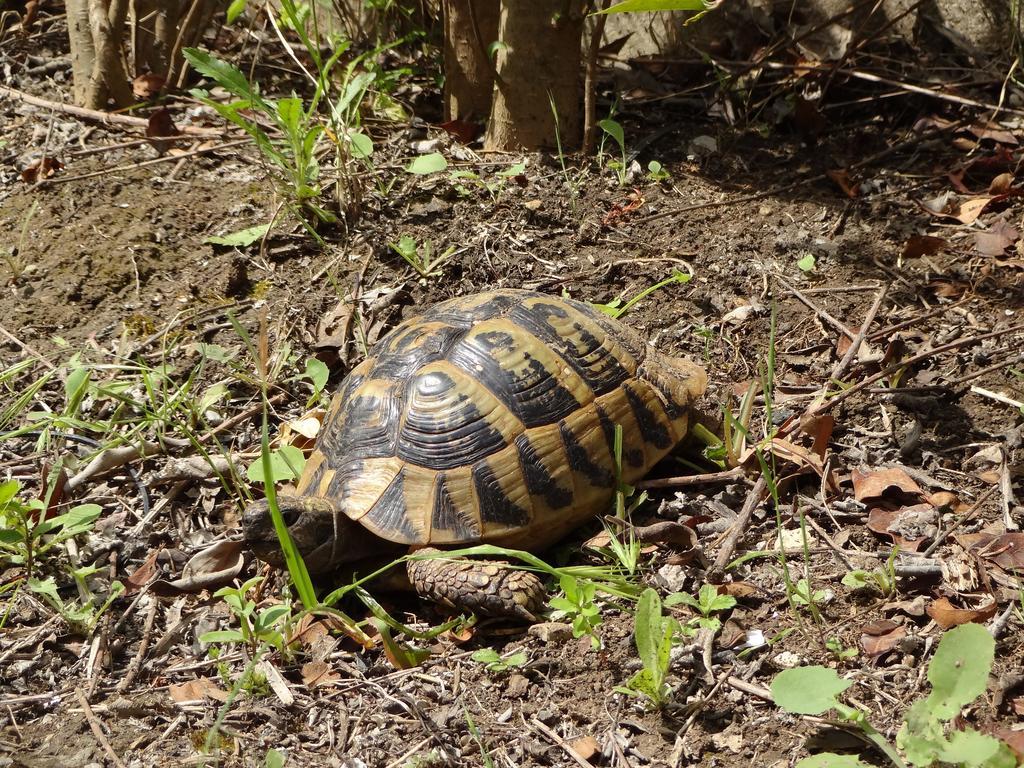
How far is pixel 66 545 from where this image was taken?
321 centimetres

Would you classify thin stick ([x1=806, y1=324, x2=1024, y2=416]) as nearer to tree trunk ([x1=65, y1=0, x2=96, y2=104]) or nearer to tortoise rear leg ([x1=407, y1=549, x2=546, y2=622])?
tortoise rear leg ([x1=407, y1=549, x2=546, y2=622])

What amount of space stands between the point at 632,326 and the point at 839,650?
1835 mm

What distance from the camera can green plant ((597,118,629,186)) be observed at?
473 cm

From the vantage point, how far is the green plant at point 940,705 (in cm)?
195

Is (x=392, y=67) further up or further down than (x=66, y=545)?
further up

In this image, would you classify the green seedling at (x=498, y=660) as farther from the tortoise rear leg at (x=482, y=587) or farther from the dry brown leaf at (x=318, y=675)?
the dry brown leaf at (x=318, y=675)

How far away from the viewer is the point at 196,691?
2717mm

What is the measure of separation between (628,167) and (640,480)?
6.93ft

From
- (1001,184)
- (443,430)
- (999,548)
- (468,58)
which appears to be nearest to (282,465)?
(443,430)

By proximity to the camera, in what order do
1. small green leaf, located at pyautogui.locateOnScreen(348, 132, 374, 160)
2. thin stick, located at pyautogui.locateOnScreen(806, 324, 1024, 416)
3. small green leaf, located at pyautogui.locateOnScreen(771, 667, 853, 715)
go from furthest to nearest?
small green leaf, located at pyautogui.locateOnScreen(348, 132, 374, 160) < thin stick, located at pyautogui.locateOnScreen(806, 324, 1024, 416) < small green leaf, located at pyautogui.locateOnScreen(771, 667, 853, 715)

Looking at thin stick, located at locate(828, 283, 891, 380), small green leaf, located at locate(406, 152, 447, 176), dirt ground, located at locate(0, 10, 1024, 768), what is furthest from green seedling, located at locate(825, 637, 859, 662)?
small green leaf, located at locate(406, 152, 447, 176)

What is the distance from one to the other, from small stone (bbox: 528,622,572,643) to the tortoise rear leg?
45 millimetres

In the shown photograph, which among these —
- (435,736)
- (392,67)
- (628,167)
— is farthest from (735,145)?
(435,736)

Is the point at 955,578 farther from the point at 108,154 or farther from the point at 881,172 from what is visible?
the point at 108,154
